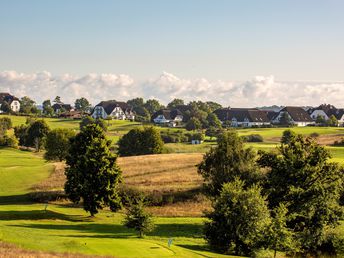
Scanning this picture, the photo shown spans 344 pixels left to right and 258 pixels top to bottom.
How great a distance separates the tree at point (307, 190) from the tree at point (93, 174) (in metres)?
17.2

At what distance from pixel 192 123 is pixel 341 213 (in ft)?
394

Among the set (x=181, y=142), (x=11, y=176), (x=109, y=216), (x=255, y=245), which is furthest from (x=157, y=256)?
(x=181, y=142)

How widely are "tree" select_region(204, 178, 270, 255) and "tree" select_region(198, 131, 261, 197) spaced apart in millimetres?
12480

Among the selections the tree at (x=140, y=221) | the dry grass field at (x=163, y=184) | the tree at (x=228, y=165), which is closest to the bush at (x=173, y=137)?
the dry grass field at (x=163, y=184)

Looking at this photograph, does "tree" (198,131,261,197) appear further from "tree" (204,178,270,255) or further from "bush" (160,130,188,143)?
"bush" (160,130,188,143)

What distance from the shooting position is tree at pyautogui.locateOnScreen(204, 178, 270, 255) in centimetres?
4325

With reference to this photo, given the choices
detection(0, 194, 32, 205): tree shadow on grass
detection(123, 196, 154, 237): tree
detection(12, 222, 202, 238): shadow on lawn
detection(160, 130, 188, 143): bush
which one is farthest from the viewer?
detection(160, 130, 188, 143): bush

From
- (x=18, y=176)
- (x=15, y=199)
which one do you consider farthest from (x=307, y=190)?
(x=18, y=176)

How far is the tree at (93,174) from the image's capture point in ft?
181

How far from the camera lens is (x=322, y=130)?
6191 inches

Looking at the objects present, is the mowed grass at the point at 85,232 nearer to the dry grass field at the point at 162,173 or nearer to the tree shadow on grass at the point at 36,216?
the tree shadow on grass at the point at 36,216

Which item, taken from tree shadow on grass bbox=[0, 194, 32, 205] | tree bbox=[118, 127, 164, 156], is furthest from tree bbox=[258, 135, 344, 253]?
tree bbox=[118, 127, 164, 156]

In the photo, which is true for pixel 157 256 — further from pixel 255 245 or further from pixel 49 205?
pixel 49 205

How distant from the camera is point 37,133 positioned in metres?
129
